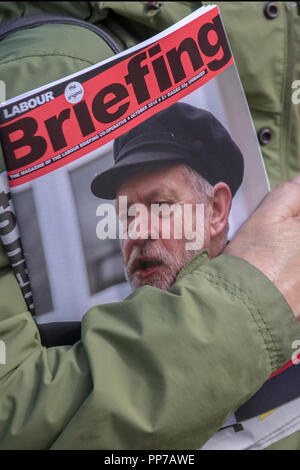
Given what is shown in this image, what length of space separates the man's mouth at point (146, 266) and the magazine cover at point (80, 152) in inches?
0.9

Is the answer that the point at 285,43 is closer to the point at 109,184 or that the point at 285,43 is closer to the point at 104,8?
the point at 104,8

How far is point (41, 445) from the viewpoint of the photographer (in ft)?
1.78

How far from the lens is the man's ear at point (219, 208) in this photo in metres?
0.72

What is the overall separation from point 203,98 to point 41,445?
0.50 meters

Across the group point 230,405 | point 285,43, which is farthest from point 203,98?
point 230,405

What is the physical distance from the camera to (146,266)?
68 centimetres
